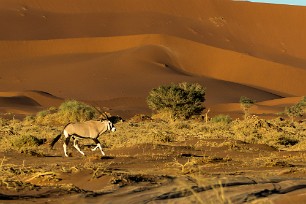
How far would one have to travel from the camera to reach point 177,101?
127 ft

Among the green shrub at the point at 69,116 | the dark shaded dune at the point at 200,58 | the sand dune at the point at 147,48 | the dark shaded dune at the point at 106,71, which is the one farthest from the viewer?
the dark shaded dune at the point at 200,58

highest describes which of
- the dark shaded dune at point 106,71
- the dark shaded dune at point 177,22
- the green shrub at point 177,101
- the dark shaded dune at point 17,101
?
the dark shaded dune at point 177,22

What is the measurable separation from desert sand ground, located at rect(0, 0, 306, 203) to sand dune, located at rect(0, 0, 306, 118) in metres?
0.13

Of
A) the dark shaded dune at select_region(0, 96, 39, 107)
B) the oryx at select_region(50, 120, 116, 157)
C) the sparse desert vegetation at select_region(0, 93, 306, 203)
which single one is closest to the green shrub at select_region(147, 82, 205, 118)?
the sparse desert vegetation at select_region(0, 93, 306, 203)

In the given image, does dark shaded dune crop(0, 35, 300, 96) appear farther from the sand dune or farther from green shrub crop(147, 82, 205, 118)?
green shrub crop(147, 82, 205, 118)

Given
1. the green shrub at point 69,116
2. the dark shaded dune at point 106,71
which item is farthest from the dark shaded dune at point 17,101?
the green shrub at point 69,116

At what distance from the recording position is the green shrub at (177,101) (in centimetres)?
3906

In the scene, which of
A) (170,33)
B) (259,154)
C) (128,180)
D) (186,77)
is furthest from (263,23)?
(128,180)

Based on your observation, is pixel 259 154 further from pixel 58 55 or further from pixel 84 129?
pixel 58 55

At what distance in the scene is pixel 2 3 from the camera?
3937 inches

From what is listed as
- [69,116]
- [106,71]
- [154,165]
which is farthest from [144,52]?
[154,165]

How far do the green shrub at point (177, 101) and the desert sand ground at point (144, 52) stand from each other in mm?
6070

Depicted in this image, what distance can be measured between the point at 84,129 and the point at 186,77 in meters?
61.7

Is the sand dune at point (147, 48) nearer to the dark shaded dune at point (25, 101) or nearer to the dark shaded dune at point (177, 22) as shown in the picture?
the dark shaded dune at point (177, 22)
